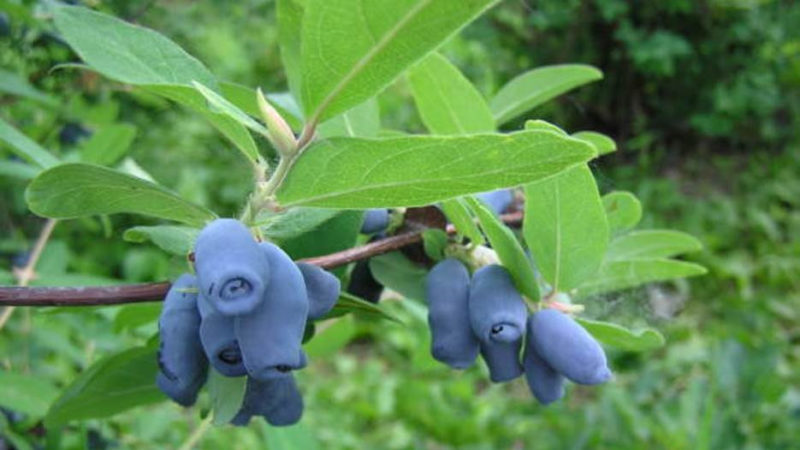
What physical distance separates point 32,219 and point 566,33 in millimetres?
3144

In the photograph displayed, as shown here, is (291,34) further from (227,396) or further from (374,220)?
(227,396)

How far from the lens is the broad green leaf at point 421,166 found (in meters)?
0.46

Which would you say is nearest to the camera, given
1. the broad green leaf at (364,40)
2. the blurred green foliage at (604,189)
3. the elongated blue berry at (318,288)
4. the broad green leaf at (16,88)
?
the broad green leaf at (364,40)

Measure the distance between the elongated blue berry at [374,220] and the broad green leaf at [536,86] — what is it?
209 mm

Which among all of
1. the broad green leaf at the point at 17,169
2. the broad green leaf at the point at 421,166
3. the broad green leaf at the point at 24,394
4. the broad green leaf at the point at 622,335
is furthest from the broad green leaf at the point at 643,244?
the broad green leaf at the point at 17,169

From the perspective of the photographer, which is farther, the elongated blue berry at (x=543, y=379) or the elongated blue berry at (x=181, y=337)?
the elongated blue berry at (x=543, y=379)

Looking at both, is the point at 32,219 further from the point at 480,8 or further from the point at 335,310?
the point at 480,8

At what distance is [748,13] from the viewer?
163 inches

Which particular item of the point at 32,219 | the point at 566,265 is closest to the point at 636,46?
the point at 32,219

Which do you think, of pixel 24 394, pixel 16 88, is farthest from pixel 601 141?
pixel 16 88

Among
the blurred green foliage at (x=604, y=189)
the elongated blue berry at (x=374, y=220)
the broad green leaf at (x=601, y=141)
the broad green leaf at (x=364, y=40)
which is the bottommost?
the blurred green foliage at (x=604, y=189)

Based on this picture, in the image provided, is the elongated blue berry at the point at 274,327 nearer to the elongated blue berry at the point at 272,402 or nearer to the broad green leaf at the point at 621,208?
the elongated blue berry at the point at 272,402

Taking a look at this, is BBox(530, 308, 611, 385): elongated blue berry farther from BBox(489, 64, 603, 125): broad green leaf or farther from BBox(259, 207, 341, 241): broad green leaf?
BBox(489, 64, 603, 125): broad green leaf

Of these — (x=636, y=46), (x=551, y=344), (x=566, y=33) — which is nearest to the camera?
(x=551, y=344)
